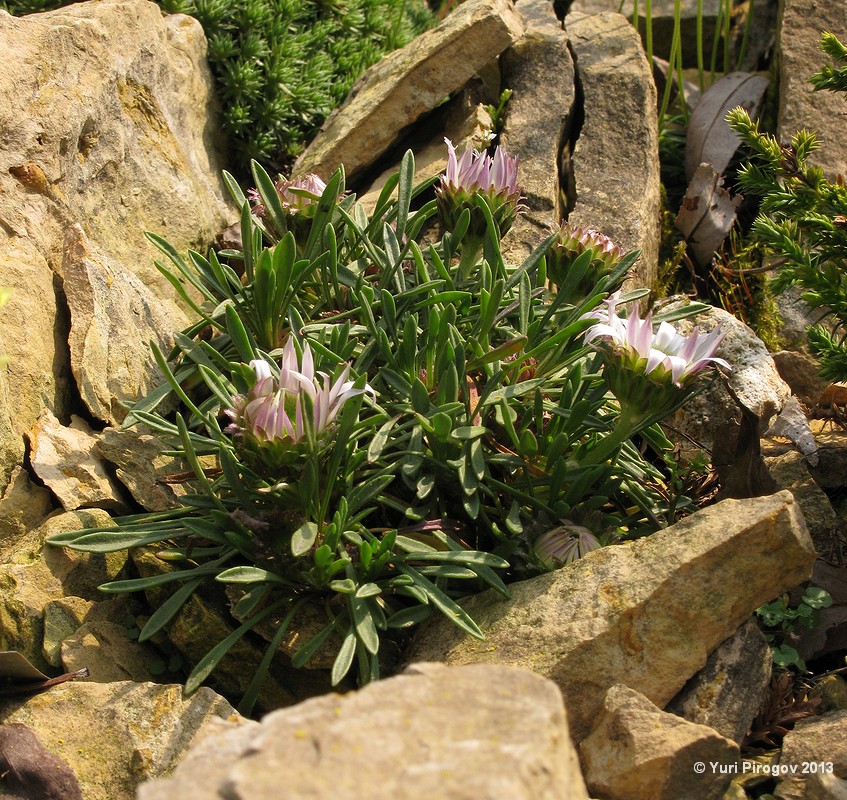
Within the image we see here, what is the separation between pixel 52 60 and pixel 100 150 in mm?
323

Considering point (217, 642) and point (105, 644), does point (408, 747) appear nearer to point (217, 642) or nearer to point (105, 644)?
point (217, 642)

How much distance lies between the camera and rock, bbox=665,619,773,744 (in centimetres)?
232

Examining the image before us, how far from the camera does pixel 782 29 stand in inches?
182

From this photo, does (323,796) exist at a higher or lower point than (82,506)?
higher

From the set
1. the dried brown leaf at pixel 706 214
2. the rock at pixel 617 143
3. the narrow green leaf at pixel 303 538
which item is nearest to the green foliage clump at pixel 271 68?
the rock at pixel 617 143

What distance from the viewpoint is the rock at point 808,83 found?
14.2 feet

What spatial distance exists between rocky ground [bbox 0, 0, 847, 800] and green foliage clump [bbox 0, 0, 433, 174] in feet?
0.45

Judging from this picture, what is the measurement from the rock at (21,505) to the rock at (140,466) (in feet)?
0.67

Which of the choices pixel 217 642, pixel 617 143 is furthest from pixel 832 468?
pixel 217 642

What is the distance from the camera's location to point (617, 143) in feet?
14.1

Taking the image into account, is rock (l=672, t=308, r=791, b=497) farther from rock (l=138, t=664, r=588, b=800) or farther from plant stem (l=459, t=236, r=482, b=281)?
rock (l=138, t=664, r=588, b=800)

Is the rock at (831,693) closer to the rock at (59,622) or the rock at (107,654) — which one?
the rock at (107,654)

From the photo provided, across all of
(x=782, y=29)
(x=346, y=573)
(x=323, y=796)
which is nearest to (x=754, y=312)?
(x=782, y=29)

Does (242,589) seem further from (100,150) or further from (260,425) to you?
(100,150)
